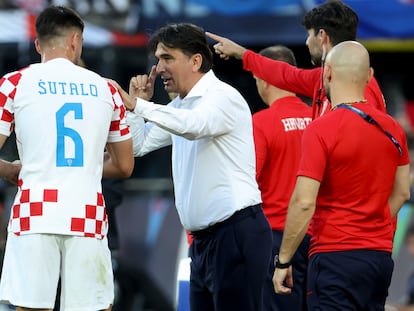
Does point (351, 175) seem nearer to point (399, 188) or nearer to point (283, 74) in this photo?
point (399, 188)

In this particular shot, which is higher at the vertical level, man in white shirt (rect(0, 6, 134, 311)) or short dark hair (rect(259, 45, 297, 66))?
short dark hair (rect(259, 45, 297, 66))

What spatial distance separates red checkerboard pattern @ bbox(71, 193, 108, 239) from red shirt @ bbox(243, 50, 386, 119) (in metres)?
1.60

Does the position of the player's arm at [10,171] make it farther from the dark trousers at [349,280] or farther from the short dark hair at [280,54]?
the short dark hair at [280,54]

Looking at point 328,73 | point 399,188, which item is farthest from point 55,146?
point 399,188

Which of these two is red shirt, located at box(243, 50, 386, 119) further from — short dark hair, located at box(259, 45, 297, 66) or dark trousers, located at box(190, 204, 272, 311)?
dark trousers, located at box(190, 204, 272, 311)

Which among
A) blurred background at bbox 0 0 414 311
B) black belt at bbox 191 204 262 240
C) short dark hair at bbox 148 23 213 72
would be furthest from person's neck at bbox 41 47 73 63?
blurred background at bbox 0 0 414 311

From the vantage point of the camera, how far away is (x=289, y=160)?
8180 millimetres

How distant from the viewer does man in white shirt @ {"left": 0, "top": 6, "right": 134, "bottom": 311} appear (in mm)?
6285

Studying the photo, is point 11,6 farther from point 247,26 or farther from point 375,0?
point 375,0

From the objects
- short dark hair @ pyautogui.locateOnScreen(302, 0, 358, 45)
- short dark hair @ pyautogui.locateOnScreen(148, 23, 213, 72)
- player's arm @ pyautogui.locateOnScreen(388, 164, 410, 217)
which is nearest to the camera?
player's arm @ pyautogui.locateOnScreen(388, 164, 410, 217)

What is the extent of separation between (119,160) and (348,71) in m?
1.34

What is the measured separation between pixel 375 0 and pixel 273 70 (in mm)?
5061

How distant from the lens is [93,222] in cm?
640

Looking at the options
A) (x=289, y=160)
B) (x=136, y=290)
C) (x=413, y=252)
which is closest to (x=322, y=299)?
(x=289, y=160)
